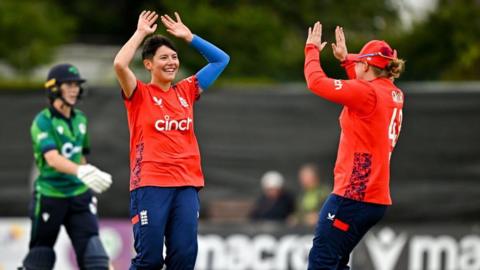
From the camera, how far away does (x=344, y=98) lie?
8664mm

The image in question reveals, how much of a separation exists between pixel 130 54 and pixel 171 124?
0.62 metres

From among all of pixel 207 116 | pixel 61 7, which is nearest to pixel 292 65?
pixel 207 116

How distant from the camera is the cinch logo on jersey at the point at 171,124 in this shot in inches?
341

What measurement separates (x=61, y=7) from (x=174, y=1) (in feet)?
22.0

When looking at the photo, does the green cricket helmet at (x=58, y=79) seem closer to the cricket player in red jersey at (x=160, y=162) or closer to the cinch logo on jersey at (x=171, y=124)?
the cricket player in red jersey at (x=160, y=162)

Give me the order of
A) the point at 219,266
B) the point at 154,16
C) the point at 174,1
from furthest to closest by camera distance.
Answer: the point at 174,1 < the point at 219,266 < the point at 154,16

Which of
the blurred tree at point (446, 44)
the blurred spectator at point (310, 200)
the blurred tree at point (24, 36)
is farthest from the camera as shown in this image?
the blurred tree at point (24, 36)

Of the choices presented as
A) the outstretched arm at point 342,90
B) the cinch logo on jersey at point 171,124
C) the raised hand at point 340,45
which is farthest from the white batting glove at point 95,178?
the raised hand at point 340,45

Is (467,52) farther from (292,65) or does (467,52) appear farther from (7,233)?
(7,233)

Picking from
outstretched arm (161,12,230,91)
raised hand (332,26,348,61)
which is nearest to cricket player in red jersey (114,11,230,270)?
outstretched arm (161,12,230,91)

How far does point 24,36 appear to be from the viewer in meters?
20.8

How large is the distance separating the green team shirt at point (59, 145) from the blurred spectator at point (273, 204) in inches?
201

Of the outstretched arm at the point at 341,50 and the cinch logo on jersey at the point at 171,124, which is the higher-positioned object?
the outstretched arm at the point at 341,50

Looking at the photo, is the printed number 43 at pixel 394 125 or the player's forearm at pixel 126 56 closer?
the player's forearm at pixel 126 56
